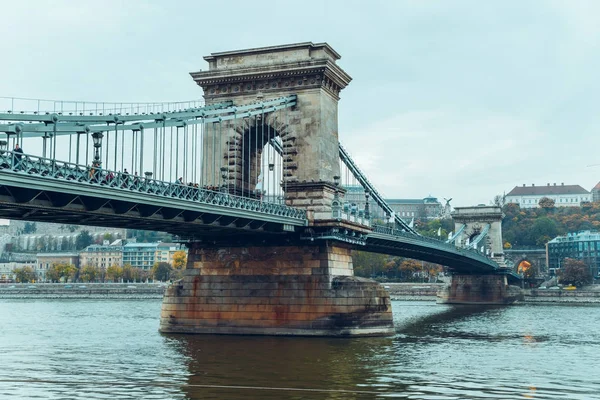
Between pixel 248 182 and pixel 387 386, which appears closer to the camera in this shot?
pixel 387 386

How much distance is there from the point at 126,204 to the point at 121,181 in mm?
1805

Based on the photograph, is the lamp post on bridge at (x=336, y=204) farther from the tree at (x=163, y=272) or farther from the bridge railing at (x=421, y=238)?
the tree at (x=163, y=272)

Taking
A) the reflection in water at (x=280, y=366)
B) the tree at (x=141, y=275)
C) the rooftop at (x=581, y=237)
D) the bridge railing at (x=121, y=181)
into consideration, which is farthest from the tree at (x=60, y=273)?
Answer: the bridge railing at (x=121, y=181)

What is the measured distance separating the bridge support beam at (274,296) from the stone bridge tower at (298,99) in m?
3.21

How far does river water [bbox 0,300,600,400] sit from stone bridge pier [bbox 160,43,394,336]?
5.78 ft

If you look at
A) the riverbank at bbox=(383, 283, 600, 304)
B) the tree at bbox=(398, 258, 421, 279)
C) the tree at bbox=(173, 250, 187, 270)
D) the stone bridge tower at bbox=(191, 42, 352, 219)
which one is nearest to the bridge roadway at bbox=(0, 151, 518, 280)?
the stone bridge tower at bbox=(191, 42, 352, 219)

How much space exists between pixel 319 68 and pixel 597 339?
915 inches

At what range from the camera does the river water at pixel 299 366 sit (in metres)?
26.1

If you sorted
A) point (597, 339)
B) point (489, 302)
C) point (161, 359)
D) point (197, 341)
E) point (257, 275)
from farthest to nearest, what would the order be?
point (489, 302), point (597, 339), point (257, 275), point (197, 341), point (161, 359)

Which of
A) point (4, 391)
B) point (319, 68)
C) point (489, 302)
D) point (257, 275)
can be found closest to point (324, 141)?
point (319, 68)

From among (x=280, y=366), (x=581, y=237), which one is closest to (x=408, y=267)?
(x=581, y=237)

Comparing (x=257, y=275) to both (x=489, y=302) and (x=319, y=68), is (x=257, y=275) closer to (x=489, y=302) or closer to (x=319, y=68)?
(x=319, y=68)

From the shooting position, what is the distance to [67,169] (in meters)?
28.0

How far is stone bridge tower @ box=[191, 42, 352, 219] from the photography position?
46.3m
